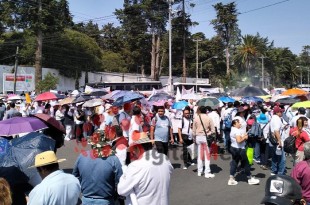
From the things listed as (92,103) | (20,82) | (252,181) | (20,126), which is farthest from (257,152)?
(20,82)

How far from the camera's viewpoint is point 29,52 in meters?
43.9

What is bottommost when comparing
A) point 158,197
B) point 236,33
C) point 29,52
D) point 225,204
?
point 225,204

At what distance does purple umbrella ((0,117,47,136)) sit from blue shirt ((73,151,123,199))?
283 cm

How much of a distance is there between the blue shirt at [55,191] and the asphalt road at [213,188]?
3450 mm

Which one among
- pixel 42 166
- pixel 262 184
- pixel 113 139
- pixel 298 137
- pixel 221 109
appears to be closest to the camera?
pixel 42 166

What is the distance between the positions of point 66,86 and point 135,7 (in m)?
12.6

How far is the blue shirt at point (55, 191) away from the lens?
133 inches

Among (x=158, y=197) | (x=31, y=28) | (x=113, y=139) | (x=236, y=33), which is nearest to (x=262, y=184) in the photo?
(x=113, y=139)

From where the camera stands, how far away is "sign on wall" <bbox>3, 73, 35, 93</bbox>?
35.6 m

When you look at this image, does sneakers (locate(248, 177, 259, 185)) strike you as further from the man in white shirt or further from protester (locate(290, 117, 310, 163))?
protester (locate(290, 117, 310, 163))

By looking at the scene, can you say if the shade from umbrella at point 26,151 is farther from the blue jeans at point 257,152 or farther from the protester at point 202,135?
the blue jeans at point 257,152

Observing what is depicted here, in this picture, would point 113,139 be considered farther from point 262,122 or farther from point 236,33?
point 236,33

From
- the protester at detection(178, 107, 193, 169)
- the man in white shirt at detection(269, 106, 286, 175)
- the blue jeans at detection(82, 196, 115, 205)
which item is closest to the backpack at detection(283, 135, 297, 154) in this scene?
the man in white shirt at detection(269, 106, 286, 175)

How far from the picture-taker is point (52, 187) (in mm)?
3453
